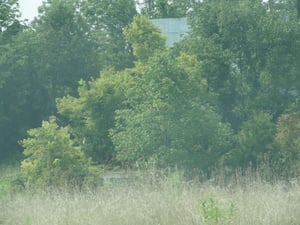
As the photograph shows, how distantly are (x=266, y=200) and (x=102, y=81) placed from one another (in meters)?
16.0

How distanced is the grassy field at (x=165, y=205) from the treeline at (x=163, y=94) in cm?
497

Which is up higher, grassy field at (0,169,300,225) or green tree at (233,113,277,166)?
grassy field at (0,169,300,225)

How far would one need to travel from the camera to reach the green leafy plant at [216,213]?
9.34m

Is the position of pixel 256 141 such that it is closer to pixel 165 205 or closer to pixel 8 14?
pixel 165 205

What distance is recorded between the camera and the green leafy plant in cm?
934

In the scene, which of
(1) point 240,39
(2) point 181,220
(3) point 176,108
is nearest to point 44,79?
(1) point 240,39

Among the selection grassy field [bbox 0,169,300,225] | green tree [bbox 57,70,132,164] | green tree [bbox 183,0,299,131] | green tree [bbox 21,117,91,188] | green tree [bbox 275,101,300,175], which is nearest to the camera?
grassy field [bbox 0,169,300,225]

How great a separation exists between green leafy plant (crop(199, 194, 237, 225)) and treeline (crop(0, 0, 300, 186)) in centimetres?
664

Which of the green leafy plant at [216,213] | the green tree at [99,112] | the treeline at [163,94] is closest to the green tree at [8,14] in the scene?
the treeline at [163,94]

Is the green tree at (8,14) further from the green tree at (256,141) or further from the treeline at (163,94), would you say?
the green tree at (256,141)

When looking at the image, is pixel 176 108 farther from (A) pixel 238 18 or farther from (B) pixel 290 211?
(B) pixel 290 211

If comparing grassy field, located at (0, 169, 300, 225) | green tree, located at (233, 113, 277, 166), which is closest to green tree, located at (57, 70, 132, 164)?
green tree, located at (233, 113, 277, 166)

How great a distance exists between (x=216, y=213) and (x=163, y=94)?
1111 cm

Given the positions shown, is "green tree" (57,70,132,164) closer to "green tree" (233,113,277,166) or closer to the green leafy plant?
"green tree" (233,113,277,166)
